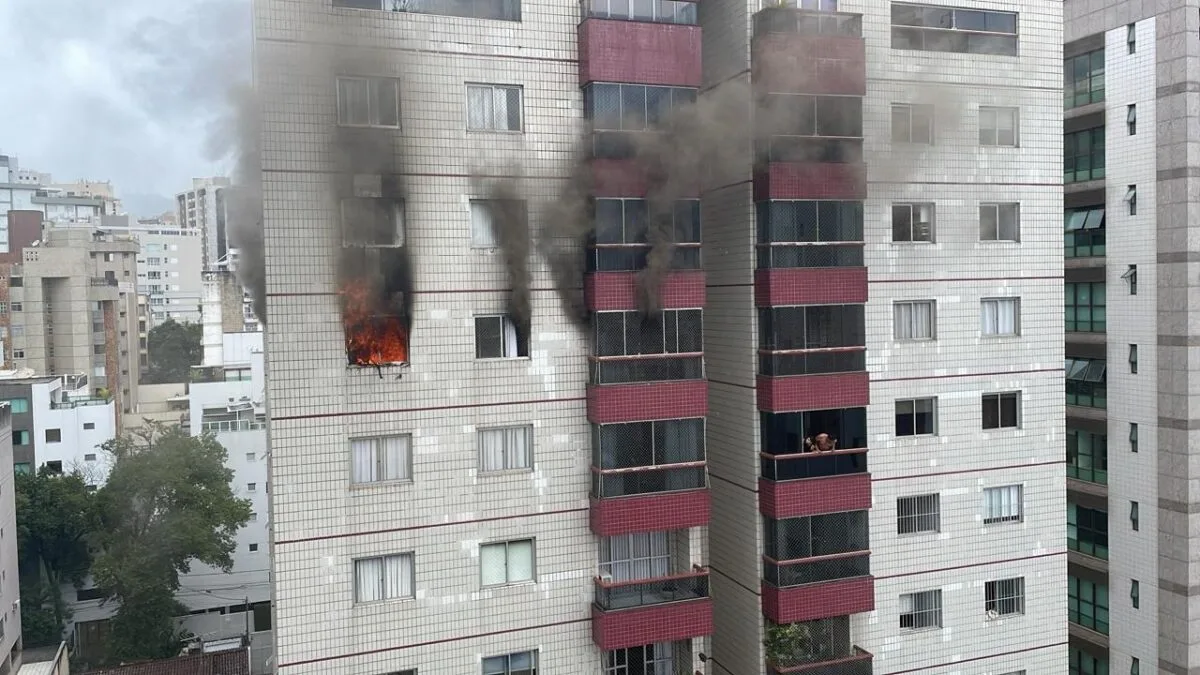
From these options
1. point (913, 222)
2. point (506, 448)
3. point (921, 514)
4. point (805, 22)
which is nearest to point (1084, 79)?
point (913, 222)

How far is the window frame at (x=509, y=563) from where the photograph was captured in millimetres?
15180

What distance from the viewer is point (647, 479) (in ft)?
51.0

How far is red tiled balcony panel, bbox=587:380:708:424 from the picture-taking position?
50.0ft

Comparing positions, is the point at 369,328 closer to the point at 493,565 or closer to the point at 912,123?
the point at 493,565

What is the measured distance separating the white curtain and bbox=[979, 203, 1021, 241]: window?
10.7 metres

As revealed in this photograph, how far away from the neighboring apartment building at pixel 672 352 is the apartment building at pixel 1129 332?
4.73 metres

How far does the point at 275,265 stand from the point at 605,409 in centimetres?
555

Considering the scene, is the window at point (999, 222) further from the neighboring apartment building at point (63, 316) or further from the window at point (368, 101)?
the neighboring apartment building at point (63, 316)

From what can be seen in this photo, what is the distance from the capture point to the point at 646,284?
15320 mm

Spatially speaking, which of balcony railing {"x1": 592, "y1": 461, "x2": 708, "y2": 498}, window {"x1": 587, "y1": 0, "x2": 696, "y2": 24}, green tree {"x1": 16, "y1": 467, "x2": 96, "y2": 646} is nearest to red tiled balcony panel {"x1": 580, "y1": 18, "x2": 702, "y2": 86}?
window {"x1": 587, "y1": 0, "x2": 696, "y2": 24}

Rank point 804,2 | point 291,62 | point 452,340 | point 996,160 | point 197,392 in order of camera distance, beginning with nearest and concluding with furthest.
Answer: point 291,62 < point 452,340 < point 804,2 < point 996,160 < point 197,392

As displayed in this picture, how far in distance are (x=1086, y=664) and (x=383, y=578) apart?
1875 cm

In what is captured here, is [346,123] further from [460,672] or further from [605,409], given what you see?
[460,672]

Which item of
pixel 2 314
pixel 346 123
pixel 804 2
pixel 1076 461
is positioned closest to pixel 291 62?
pixel 346 123
